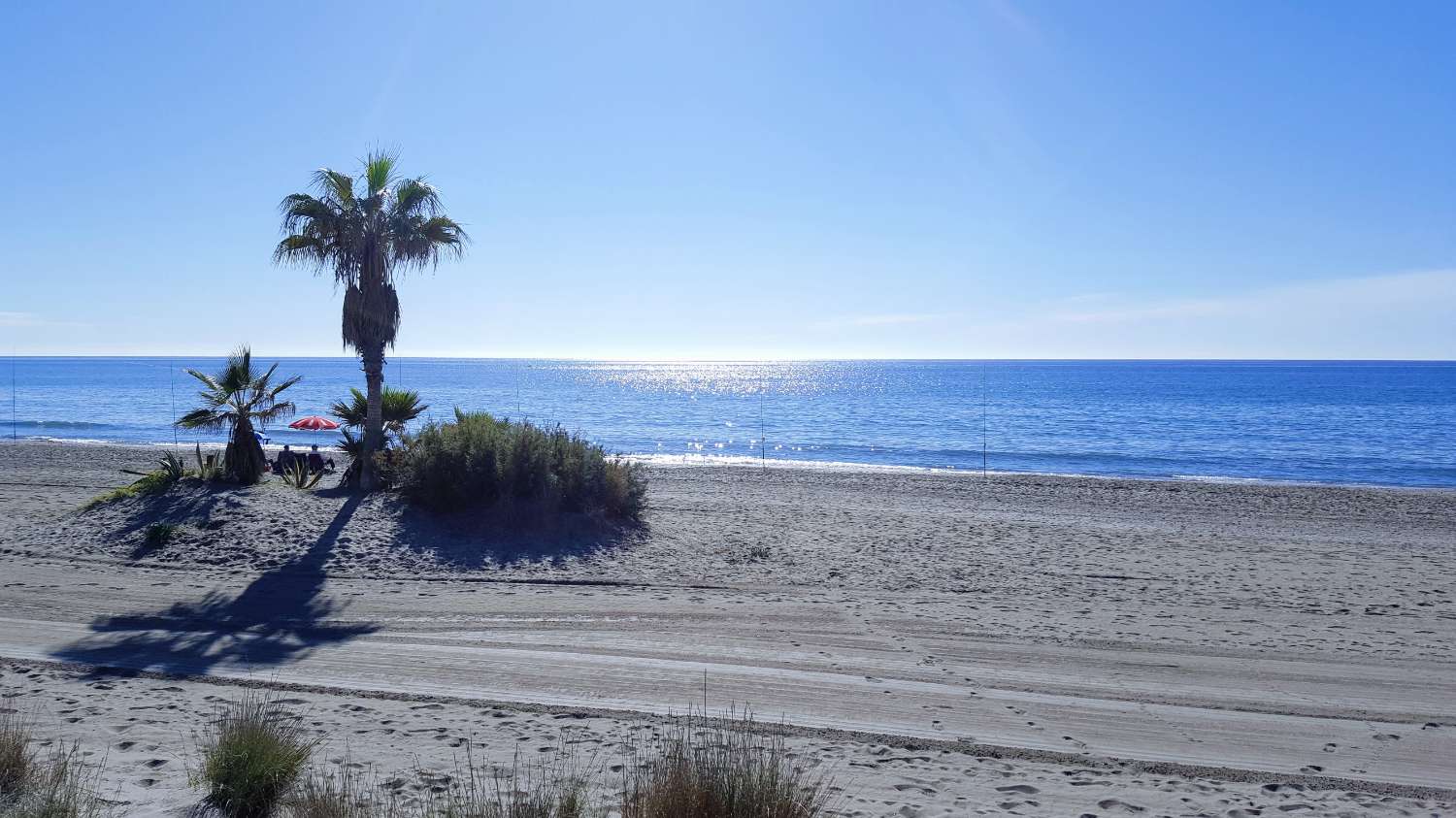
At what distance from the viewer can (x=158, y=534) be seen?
44.2 ft

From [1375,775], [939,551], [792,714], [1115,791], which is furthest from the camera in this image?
[939,551]

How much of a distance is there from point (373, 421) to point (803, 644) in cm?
1086

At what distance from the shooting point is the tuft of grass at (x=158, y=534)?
13.4 metres

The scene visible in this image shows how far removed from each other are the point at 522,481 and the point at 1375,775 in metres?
12.1

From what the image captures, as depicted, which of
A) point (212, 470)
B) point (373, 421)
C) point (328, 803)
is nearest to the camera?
point (328, 803)

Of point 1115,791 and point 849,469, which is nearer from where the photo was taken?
point 1115,791

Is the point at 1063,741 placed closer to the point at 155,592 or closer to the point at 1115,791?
the point at 1115,791

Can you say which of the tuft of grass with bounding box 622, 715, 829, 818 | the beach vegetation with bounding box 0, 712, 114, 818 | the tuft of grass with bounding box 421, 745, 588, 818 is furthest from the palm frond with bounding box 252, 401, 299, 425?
the tuft of grass with bounding box 622, 715, 829, 818

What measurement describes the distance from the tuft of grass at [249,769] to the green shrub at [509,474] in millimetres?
9938

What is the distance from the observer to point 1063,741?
6789 mm

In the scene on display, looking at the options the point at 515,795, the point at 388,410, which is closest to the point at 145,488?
the point at 388,410

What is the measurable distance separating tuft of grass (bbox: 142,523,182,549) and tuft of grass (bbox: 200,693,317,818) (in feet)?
31.0

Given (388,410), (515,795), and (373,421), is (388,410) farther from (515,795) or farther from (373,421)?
(515,795)

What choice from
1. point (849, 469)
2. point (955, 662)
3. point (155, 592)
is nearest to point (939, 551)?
point (955, 662)
